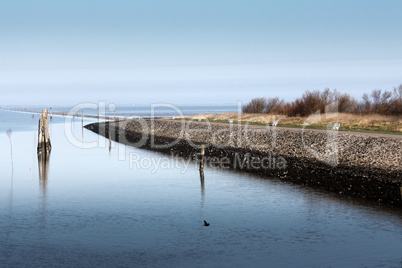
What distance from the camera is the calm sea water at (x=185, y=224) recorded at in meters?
15.2

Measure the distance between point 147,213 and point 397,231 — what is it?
986cm

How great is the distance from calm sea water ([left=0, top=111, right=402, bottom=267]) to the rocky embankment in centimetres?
169

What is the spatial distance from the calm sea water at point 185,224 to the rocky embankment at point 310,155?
5.53ft

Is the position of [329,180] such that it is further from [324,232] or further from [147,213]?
[147,213]

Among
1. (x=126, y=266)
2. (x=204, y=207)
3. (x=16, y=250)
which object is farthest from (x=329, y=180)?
(x=16, y=250)

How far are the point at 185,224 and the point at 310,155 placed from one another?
16.2 meters

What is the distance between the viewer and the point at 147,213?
21.1 metres

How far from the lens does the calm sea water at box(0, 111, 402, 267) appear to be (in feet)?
49.7
